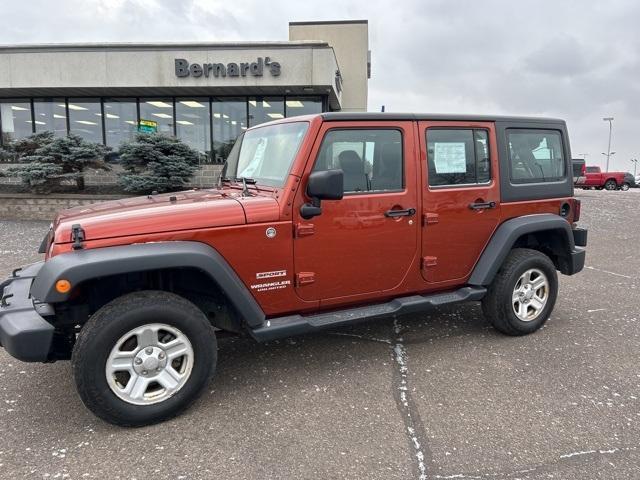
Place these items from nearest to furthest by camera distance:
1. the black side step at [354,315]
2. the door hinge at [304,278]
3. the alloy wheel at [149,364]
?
the alloy wheel at [149,364], the black side step at [354,315], the door hinge at [304,278]

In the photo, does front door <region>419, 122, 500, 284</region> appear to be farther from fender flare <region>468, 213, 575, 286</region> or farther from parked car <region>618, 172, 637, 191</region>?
parked car <region>618, 172, 637, 191</region>

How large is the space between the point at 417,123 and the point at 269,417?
249cm

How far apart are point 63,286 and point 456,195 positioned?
297 centimetres

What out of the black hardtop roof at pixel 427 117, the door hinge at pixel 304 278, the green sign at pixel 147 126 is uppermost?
the green sign at pixel 147 126

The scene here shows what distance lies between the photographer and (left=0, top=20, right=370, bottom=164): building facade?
14688 millimetres

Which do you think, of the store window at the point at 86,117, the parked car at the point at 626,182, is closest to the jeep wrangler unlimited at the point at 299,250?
the store window at the point at 86,117

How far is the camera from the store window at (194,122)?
16.2 meters

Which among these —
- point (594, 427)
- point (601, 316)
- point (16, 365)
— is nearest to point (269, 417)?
point (594, 427)

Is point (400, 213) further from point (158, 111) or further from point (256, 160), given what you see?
point (158, 111)

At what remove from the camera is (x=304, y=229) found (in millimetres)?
3312

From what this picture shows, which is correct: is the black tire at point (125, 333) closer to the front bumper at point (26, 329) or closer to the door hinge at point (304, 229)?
the front bumper at point (26, 329)

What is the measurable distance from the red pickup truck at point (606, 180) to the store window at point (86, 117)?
29768 mm

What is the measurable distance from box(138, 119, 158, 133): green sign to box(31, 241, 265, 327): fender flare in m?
13.4

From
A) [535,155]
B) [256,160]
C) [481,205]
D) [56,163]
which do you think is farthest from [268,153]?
[56,163]
